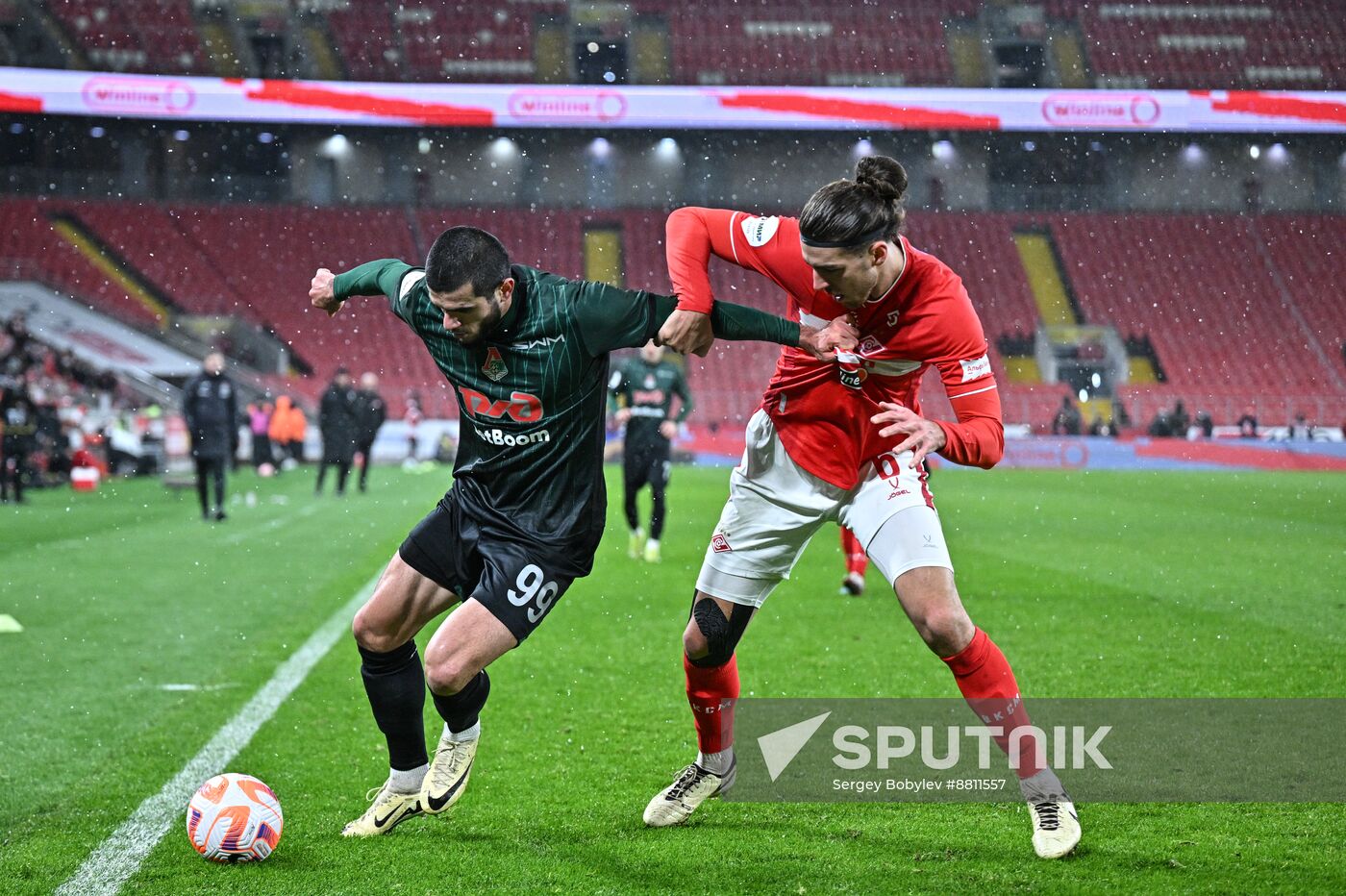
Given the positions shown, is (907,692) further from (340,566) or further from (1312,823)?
(340,566)

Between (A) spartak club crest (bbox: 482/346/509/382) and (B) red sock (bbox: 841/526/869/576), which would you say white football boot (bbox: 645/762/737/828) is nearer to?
(A) spartak club crest (bbox: 482/346/509/382)

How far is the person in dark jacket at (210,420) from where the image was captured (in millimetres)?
14992

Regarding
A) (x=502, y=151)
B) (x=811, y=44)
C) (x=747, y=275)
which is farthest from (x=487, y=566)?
(x=502, y=151)

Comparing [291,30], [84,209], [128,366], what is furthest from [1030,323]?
[84,209]

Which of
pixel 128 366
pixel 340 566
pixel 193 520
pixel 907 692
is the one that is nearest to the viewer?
pixel 907 692

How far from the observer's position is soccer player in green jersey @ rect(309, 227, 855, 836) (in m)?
3.85

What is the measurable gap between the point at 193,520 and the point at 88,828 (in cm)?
1232

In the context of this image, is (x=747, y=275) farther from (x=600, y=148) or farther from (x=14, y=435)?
(x=14, y=435)

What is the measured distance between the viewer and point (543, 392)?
13.0ft

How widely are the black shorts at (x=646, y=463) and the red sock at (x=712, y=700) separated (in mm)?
6935

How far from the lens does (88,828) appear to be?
157 inches

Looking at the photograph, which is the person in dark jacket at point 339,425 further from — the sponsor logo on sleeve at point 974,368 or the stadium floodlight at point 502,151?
the stadium floodlight at point 502,151

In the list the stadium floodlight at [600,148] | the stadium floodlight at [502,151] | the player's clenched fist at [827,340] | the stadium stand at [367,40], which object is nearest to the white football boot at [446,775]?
the player's clenched fist at [827,340]

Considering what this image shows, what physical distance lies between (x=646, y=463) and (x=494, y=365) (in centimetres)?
761
